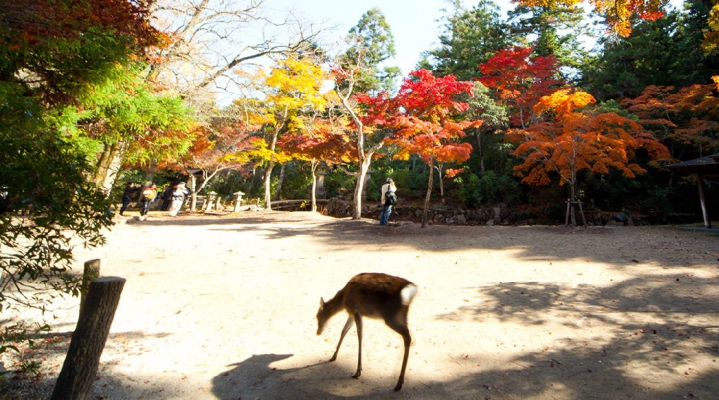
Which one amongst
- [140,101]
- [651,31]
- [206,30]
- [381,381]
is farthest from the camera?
[651,31]

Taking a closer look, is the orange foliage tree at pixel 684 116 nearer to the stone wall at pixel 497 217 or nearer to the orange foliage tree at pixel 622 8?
the stone wall at pixel 497 217

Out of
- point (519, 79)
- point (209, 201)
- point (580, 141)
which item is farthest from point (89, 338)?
point (519, 79)

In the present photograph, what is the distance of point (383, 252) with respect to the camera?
7.94 metres

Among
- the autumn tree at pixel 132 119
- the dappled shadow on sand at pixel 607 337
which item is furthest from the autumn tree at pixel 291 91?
the dappled shadow on sand at pixel 607 337

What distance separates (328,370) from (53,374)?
2.30m

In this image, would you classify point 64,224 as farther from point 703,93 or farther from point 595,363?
point 703,93

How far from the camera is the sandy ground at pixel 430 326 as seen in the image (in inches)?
114

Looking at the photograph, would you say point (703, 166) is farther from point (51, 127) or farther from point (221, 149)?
point (221, 149)

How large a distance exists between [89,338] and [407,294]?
7.62 feet

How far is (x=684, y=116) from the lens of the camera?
15.0 meters

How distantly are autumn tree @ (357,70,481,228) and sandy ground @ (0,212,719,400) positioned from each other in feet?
11.6

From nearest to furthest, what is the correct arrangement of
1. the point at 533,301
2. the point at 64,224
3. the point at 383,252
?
the point at 64,224
the point at 533,301
the point at 383,252

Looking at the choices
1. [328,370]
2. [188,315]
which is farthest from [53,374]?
[328,370]

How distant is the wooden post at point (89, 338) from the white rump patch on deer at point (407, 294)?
2097 millimetres
